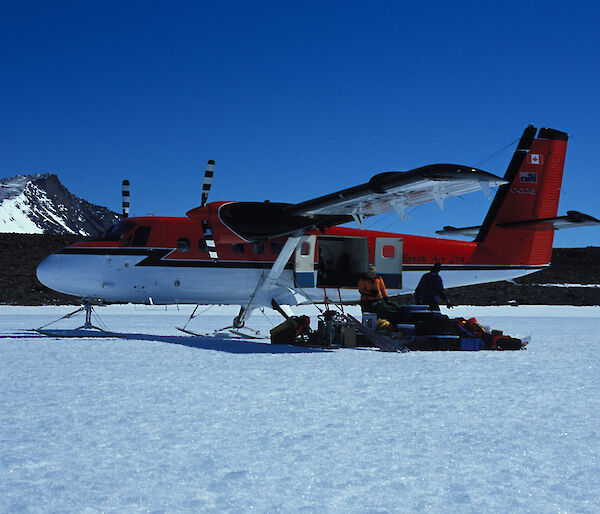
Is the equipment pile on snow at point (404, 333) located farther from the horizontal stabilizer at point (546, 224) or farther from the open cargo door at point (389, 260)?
the horizontal stabilizer at point (546, 224)

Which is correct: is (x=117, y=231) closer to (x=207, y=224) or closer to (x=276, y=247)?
(x=207, y=224)

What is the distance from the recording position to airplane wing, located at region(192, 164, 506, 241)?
32.8ft

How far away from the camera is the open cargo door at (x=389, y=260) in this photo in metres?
14.6

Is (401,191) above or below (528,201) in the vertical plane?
below

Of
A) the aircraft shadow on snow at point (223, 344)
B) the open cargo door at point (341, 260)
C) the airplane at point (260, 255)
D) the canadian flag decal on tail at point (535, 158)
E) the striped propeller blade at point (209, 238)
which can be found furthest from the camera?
the canadian flag decal on tail at point (535, 158)

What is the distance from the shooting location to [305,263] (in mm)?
13984

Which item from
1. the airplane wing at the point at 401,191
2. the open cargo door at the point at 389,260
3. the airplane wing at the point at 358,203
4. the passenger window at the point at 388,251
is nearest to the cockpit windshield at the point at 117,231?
the airplane wing at the point at 358,203

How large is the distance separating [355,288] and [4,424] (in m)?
10.6

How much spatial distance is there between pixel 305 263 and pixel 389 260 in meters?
2.30

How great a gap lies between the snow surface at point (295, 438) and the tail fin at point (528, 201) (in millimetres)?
7541

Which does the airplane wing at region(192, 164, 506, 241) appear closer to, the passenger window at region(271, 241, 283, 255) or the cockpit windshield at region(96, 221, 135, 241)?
the passenger window at region(271, 241, 283, 255)

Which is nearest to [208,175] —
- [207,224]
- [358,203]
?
[207,224]

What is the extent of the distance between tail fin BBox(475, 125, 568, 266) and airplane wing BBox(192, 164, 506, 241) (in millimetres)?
4831

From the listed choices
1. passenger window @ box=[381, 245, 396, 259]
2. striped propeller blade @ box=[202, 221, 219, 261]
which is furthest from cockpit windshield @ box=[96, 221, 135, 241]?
passenger window @ box=[381, 245, 396, 259]
